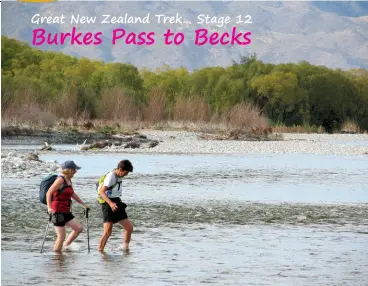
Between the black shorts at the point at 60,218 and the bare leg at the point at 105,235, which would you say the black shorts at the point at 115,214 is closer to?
the bare leg at the point at 105,235

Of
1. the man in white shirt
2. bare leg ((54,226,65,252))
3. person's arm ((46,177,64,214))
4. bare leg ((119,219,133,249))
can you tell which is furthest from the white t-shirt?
bare leg ((54,226,65,252))

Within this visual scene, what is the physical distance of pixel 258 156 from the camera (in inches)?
1543

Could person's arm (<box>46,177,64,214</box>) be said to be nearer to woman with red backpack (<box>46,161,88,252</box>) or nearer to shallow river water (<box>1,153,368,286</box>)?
woman with red backpack (<box>46,161,88,252</box>)

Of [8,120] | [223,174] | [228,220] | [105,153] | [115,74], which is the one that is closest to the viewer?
[228,220]

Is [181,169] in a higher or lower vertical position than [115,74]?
lower

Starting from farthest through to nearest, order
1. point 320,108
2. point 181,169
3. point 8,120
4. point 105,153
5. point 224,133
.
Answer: point 320,108 → point 224,133 → point 8,120 → point 105,153 → point 181,169

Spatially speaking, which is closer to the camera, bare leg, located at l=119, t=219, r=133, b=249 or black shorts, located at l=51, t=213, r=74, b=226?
black shorts, located at l=51, t=213, r=74, b=226

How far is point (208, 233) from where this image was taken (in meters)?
14.4

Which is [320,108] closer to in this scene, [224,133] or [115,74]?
[115,74]

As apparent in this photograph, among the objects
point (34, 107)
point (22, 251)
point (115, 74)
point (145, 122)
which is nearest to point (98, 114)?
point (145, 122)

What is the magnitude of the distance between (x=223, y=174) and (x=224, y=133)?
31.2m

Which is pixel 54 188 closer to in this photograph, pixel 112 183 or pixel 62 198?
pixel 62 198

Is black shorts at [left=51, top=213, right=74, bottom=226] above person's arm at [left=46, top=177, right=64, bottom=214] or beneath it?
beneath

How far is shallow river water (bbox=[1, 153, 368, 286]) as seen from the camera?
10.7m
